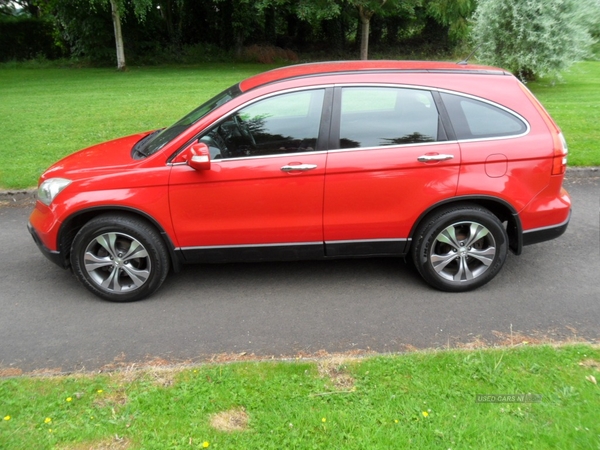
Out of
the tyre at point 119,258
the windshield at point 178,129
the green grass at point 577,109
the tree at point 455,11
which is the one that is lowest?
the tyre at point 119,258

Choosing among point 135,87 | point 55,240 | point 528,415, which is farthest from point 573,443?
point 135,87

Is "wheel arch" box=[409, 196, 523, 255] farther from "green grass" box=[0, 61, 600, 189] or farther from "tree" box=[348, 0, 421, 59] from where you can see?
"tree" box=[348, 0, 421, 59]

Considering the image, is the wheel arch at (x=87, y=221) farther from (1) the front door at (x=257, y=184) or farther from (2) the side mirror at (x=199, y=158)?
(2) the side mirror at (x=199, y=158)

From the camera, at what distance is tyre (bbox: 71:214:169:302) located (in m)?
4.25

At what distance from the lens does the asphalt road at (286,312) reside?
379cm

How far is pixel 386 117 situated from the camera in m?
4.29

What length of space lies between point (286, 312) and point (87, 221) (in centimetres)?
185

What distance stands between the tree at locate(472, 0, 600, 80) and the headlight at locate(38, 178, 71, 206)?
1200 cm

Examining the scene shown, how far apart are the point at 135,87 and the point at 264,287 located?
14.3 m

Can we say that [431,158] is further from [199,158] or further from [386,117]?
[199,158]

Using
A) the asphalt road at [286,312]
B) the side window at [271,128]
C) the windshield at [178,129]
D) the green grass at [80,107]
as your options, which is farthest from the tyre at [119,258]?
the green grass at [80,107]

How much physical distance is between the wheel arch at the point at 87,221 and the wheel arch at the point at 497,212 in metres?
2.02

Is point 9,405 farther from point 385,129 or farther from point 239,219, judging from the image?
point 385,129

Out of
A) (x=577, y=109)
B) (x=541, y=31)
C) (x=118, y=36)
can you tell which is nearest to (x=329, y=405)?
(x=577, y=109)
